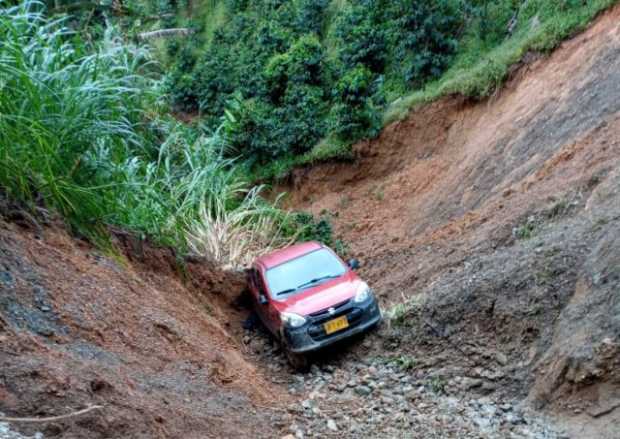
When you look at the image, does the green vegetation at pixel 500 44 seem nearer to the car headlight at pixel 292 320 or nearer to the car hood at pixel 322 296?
the car hood at pixel 322 296

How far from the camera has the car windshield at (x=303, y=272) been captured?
32.6ft

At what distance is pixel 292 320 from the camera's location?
9.10m

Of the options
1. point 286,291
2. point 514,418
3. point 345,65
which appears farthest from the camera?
point 345,65

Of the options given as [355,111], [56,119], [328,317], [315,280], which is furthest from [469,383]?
[355,111]

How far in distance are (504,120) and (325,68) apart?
7579mm

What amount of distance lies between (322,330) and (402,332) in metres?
0.94

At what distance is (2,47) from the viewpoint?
7516 mm

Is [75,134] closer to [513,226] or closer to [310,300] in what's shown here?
[310,300]

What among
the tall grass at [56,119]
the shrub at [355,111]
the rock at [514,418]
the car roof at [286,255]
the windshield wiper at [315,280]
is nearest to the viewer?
the rock at [514,418]

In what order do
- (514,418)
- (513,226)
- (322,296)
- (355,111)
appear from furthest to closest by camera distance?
(355,111) → (513,226) → (322,296) → (514,418)

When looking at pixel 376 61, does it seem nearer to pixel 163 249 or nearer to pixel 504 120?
pixel 504 120

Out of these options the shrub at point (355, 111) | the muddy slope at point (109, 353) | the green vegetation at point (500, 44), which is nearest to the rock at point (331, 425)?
the muddy slope at point (109, 353)

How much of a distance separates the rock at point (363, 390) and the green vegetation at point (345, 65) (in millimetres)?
9399

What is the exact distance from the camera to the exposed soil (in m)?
5.79
